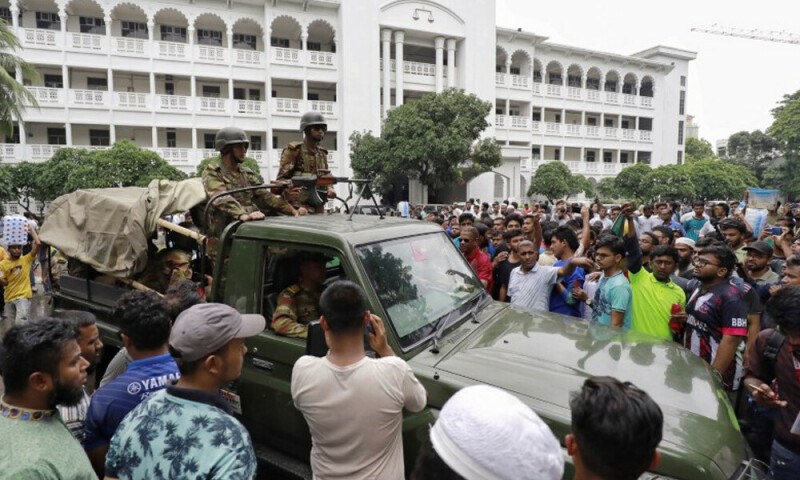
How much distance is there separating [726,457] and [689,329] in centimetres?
179

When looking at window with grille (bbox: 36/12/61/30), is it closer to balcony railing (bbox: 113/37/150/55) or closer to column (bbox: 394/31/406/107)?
balcony railing (bbox: 113/37/150/55)

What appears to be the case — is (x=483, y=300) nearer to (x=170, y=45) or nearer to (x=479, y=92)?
(x=170, y=45)

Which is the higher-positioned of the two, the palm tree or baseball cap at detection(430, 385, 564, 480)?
the palm tree

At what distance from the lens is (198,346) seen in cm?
179

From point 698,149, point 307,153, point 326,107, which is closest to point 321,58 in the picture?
point 326,107

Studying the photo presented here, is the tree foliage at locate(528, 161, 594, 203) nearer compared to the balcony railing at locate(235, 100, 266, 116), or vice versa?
the balcony railing at locate(235, 100, 266, 116)

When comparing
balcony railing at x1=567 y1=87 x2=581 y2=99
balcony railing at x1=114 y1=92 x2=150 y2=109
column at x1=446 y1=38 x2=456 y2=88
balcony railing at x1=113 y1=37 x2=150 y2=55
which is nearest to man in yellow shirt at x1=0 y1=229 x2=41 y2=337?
balcony railing at x1=114 y1=92 x2=150 y2=109

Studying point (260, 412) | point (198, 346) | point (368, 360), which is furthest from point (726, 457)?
point (260, 412)

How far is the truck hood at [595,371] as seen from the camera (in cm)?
219

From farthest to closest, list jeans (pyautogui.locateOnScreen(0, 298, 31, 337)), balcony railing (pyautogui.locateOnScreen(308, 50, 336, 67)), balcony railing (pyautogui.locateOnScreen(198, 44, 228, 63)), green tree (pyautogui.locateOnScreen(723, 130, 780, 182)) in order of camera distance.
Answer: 1. green tree (pyautogui.locateOnScreen(723, 130, 780, 182))
2. balcony railing (pyautogui.locateOnScreen(308, 50, 336, 67))
3. balcony railing (pyautogui.locateOnScreen(198, 44, 228, 63))
4. jeans (pyautogui.locateOnScreen(0, 298, 31, 337))

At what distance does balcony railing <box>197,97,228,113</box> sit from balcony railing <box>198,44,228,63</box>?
2.36 m

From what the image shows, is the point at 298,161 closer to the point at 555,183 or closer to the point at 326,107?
the point at 326,107

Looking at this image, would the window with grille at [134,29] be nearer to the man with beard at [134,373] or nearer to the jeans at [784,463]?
the man with beard at [134,373]

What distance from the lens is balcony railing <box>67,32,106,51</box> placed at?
90.2ft
